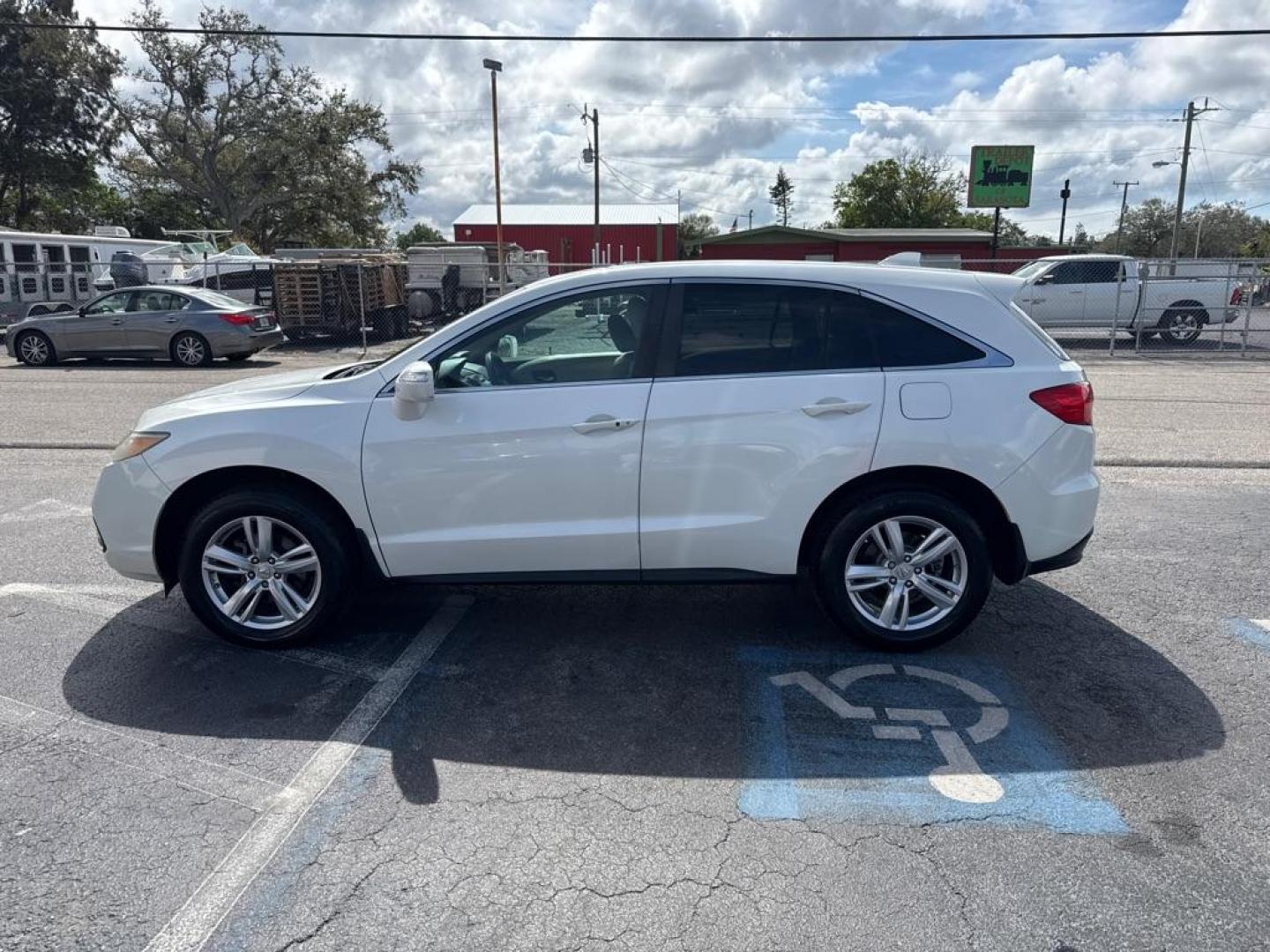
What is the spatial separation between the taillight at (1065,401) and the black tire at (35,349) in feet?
56.0

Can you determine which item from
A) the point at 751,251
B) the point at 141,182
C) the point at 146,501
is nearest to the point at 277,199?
the point at 141,182

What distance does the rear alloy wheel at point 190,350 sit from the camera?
15898 mm

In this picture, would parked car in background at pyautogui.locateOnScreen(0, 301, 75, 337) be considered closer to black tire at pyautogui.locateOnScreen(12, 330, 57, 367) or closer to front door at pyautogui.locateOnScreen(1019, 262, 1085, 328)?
black tire at pyautogui.locateOnScreen(12, 330, 57, 367)

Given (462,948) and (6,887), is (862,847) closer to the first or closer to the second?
(462,948)

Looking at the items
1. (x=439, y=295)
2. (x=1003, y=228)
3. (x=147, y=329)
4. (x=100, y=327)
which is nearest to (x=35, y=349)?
(x=100, y=327)

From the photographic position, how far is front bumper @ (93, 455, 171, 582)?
13.7 feet

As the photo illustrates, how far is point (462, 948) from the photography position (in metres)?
2.45

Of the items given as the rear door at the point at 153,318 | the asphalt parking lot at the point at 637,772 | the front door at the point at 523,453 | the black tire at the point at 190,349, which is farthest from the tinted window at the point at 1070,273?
the front door at the point at 523,453

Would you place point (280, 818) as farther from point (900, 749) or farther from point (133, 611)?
point (133, 611)

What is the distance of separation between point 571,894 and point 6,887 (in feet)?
5.32

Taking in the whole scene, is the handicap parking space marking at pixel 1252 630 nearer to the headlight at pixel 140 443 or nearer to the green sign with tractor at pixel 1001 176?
the headlight at pixel 140 443

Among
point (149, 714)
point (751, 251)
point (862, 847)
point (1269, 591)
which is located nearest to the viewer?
point (862, 847)

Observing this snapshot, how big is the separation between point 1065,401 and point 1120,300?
16.7 metres

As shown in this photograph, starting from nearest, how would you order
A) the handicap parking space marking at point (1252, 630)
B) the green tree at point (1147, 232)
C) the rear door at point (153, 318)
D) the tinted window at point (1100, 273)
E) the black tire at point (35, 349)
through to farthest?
the handicap parking space marking at point (1252, 630)
the rear door at point (153, 318)
the black tire at point (35, 349)
the tinted window at point (1100, 273)
the green tree at point (1147, 232)
